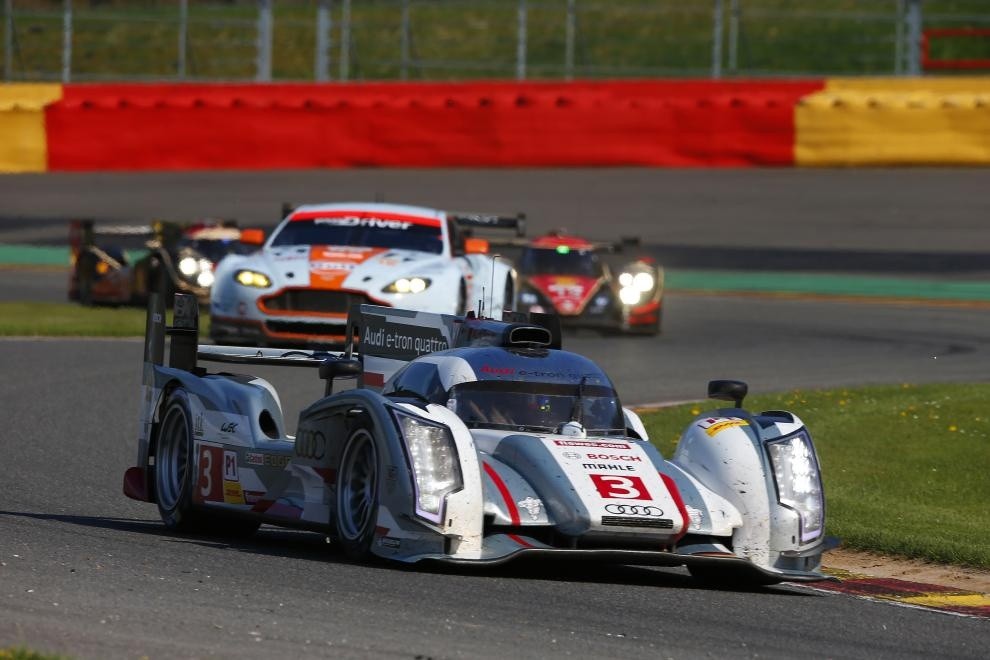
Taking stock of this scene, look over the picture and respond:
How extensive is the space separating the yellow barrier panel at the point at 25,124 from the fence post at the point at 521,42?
21.8 feet

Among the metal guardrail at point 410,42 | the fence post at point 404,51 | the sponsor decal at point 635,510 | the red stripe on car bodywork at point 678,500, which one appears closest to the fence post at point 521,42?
the metal guardrail at point 410,42

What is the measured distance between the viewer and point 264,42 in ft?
91.9

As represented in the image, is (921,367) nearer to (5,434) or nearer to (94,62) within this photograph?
(5,434)

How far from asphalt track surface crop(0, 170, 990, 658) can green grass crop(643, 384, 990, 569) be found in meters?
1.41

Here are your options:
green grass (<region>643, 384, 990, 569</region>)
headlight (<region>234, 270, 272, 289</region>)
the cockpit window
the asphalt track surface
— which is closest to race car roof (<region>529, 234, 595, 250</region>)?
the asphalt track surface

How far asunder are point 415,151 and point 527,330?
60.7 ft

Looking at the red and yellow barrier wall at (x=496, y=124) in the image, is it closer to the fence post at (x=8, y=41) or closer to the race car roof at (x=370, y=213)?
the fence post at (x=8, y=41)

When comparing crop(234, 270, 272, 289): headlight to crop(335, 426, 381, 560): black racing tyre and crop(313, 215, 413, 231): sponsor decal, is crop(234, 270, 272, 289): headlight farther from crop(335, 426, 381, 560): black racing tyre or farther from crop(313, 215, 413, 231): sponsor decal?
crop(335, 426, 381, 560): black racing tyre

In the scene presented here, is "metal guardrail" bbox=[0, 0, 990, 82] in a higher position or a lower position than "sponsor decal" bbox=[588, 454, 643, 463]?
higher

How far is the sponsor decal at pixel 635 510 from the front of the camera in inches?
308

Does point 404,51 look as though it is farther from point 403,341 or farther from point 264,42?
point 403,341

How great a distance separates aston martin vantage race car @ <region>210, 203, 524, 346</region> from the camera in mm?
16922

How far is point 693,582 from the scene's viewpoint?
8.45 m

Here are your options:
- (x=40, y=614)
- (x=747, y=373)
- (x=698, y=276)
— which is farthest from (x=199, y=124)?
(x=40, y=614)
